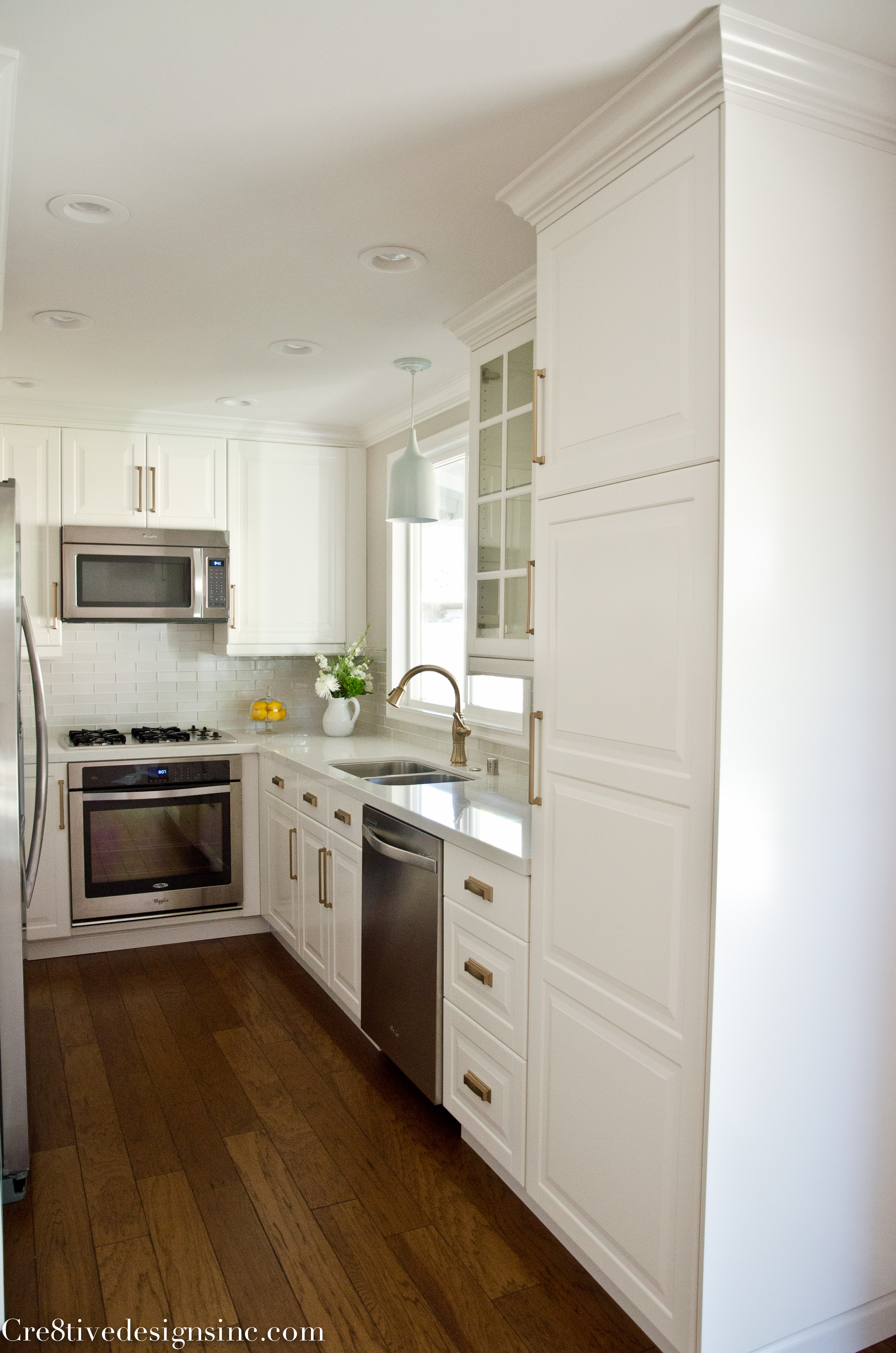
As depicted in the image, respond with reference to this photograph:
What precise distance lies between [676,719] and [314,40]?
4.40ft

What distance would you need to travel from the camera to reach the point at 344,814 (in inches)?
127

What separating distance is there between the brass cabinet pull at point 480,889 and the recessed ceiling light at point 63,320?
214cm

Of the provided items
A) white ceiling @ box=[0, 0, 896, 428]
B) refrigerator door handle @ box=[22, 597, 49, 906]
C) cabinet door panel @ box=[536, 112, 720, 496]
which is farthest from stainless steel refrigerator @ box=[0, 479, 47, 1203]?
cabinet door panel @ box=[536, 112, 720, 496]

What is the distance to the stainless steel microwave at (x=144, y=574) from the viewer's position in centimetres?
415

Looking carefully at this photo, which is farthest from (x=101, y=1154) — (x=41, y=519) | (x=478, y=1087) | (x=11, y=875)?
(x=41, y=519)

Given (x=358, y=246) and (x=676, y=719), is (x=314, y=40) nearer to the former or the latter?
(x=358, y=246)

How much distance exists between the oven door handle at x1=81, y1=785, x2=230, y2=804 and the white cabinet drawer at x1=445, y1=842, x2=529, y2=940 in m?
1.96

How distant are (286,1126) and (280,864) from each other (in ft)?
4.86

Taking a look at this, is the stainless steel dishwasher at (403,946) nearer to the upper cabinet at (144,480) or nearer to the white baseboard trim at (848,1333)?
the white baseboard trim at (848,1333)

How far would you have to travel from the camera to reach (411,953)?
108 inches

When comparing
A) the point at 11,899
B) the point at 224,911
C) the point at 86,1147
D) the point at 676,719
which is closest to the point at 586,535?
the point at 676,719

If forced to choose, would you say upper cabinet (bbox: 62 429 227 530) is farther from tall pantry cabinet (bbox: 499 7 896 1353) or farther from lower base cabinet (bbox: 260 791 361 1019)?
tall pantry cabinet (bbox: 499 7 896 1353)

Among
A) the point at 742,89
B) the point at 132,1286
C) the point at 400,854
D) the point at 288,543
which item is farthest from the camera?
the point at 288,543

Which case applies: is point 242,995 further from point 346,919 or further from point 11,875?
point 11,875
